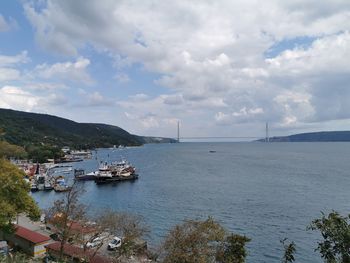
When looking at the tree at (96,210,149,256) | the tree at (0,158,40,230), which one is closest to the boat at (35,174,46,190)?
the tree at (0,158,40,230)

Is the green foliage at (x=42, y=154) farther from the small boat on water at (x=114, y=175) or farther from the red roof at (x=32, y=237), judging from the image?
the red roof at (x=32, y=237)

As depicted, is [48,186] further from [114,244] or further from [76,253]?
[76,253]

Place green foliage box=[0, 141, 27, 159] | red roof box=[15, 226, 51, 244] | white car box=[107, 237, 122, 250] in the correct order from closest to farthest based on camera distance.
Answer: red roof box=[15, 226, 51, 244] → white car box=[107, 237, 122, 250] → green foliage box=[0, 141, 27, 159]

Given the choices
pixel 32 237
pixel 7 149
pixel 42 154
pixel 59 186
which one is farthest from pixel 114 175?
pixel 32 237

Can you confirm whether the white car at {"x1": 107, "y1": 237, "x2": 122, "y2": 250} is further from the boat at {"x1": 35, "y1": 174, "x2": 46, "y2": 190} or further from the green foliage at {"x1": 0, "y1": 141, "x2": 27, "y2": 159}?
the boat at {"x1": 35, "y1": 174, "x2": 46, "y2": 190}

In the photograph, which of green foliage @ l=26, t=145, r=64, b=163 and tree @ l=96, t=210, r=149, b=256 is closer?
tree @ l=96, t=210, r=149, b=256

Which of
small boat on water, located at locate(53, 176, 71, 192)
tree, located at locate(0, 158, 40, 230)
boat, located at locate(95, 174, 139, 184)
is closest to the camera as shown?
tree, located at locate(0, 158, 40, 230)

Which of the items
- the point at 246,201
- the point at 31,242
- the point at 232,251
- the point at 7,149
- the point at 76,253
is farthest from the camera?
the point at 246,201
